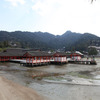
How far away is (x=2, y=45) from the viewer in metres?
65.7

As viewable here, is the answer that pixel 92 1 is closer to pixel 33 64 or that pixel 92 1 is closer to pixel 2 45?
pixel 33 64

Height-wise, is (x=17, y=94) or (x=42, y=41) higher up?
(x=42, y=41)

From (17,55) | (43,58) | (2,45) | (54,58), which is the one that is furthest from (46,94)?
(2,45)

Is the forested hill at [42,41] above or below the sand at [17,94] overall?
above

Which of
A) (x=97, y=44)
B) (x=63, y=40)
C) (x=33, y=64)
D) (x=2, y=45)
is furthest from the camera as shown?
(x=63, y=40)

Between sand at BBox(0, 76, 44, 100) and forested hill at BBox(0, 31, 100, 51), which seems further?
forested hill at BBox(0, 31, 100, 51)

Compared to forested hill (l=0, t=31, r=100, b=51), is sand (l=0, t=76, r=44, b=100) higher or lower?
lower

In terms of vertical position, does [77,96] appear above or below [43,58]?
below

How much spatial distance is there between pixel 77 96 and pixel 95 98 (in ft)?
4.31

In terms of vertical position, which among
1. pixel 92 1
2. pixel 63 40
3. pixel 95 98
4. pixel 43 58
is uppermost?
pixel 63 40

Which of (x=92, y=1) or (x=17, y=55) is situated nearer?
(x=92, y=1)

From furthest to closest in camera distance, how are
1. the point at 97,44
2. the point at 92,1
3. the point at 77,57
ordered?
the point at 97,44
the point at 77,57
the point at 92,1

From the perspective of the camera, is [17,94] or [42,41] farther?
[42,41]

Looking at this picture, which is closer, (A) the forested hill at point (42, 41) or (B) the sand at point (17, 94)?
(B) the sand at point (17, 94)
